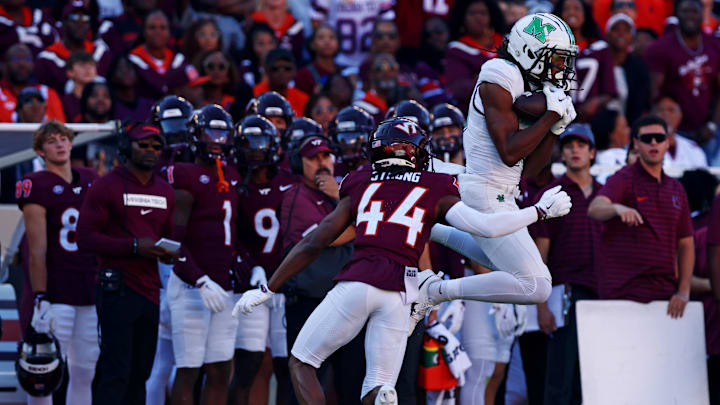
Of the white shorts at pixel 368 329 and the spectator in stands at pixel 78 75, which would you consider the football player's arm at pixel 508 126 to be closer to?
the white shorts at pixel 368 329

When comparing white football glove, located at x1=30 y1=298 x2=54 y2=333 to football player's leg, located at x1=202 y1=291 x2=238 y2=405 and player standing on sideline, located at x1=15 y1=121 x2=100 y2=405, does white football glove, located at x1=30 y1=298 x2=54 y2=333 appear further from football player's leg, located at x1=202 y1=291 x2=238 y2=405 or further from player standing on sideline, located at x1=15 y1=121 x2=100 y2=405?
football player's leg, located at x1=202 y1=291 x2=238 y2=405

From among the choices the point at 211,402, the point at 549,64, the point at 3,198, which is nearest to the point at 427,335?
the point at 211,402

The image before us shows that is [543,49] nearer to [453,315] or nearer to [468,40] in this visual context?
[453,315]

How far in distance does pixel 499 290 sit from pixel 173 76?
557cm

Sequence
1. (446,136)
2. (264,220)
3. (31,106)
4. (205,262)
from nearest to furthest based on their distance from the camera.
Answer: (205,262)
(264,220)
(446,136)
(31,106)

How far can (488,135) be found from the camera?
656cm

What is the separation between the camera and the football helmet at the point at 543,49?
6445mm

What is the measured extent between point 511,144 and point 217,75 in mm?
5144

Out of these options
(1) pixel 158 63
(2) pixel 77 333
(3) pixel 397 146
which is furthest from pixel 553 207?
(1) pixel 158 63

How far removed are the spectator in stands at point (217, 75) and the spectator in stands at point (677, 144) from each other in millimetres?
3952

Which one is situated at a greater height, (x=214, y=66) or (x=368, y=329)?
(x=214, y=66)

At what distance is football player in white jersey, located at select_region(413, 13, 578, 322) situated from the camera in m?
6.40

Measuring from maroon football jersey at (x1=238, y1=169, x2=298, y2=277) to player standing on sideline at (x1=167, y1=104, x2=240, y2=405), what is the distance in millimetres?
154

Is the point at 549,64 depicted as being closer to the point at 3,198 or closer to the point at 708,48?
the point at 3,198
